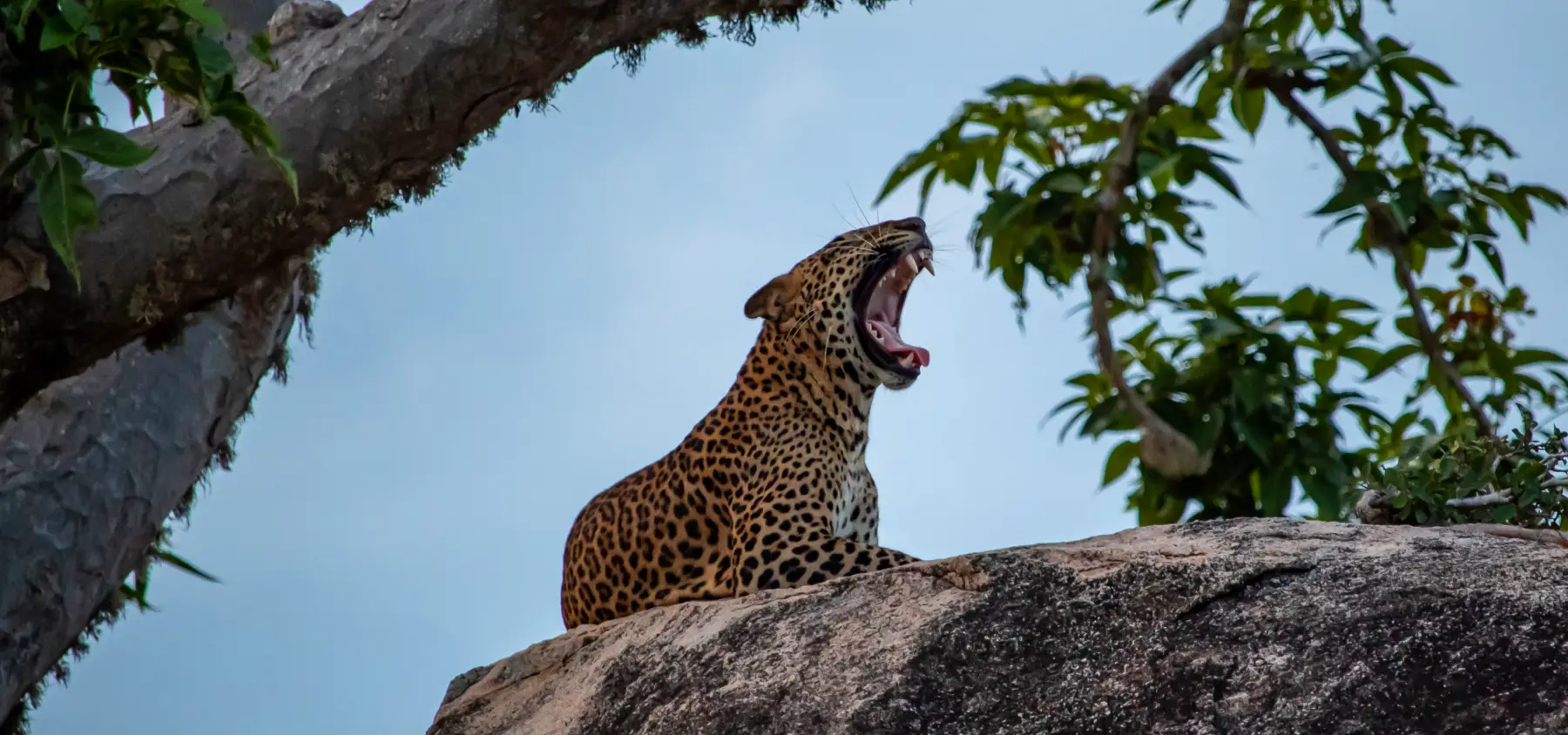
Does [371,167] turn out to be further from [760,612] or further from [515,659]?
[760,612]

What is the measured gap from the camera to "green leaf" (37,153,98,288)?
4766 mm

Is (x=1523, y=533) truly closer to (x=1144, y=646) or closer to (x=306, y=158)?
(x=1144, y=646)

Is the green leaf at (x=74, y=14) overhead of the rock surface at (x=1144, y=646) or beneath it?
overhead

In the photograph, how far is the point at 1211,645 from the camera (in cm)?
453

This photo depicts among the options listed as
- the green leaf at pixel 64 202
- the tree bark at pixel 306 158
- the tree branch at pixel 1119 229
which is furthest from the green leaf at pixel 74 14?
the tree branch at pixel 1119 229

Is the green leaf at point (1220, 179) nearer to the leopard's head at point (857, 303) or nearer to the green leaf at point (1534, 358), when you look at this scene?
the green leaf at point (1534, 358)

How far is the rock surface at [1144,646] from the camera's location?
4250 mm

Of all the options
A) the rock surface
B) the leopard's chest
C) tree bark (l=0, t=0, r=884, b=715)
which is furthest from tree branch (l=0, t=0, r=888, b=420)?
the rock surface

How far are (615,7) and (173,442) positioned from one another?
363 cm

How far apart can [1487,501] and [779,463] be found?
8.69 ft

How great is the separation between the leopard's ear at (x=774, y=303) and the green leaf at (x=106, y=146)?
3.20 metres

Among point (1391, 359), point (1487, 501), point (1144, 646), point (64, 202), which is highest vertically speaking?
point (64, 202)

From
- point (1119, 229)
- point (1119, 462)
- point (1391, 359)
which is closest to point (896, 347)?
point (1119, 462)

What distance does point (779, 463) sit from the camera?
6941 mm
